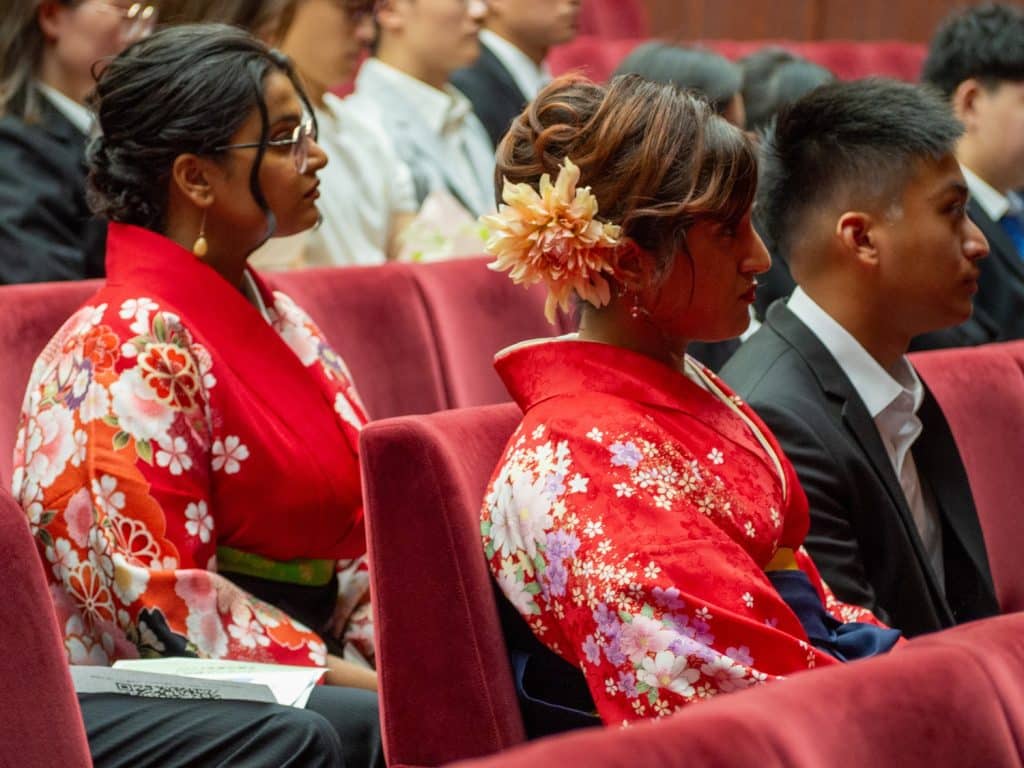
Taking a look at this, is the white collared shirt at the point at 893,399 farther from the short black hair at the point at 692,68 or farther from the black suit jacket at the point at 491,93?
the black suit jacket at the point at 491,93

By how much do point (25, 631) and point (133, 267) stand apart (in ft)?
1.67

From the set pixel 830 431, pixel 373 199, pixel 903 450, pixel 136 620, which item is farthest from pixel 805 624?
pixel 373 199

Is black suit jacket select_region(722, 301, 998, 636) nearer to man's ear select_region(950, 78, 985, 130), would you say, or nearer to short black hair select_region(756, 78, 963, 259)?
short black hair select_region(756, 78, 963, 259)

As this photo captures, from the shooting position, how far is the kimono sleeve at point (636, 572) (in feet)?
3.11

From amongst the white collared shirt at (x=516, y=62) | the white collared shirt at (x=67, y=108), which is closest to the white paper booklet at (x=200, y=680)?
the white collared shirt at (x=67, y=108)

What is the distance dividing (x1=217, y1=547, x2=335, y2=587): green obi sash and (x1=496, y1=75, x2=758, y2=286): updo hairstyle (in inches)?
17.2

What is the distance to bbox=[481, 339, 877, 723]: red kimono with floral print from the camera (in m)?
0.95

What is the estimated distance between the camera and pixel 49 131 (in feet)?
5.98

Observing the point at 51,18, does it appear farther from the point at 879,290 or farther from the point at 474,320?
the point at 879,290

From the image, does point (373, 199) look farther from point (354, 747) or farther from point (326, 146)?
point (354, 747)

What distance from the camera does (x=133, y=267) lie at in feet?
4.44

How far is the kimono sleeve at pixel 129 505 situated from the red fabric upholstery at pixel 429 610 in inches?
9.5

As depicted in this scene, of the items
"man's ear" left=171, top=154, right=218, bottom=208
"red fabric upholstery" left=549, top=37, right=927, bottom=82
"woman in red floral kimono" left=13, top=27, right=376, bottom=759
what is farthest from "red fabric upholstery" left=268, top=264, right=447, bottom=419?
"red fabric upholstery" left=549, top=37, right=927, bottom=82

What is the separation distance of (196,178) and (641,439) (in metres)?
0.54
